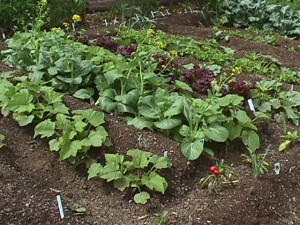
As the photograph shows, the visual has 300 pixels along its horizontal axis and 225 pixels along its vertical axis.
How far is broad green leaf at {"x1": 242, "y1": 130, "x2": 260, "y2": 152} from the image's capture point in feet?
13.4

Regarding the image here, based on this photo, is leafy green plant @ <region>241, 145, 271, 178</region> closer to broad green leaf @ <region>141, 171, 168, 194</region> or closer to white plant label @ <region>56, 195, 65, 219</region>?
broad green leaf @ <region>141, 171, 168, 194</region>

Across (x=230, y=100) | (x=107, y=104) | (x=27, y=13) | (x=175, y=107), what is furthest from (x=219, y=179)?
(x=27, y=13)

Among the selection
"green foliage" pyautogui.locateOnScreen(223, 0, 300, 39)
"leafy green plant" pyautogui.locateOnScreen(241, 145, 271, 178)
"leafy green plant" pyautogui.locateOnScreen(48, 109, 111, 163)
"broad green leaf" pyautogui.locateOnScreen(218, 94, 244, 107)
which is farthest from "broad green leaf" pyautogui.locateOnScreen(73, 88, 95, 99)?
"green foliage" pyautogui.locateOnScreen(223, 0, 300, 39)

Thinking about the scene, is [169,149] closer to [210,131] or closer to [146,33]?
[210,131]

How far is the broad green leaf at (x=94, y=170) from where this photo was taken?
361 cm

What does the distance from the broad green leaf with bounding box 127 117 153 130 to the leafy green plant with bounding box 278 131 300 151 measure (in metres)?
1.00

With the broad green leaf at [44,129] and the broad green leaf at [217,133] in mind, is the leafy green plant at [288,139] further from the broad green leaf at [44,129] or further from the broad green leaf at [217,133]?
the broad green leaf at [44,129]

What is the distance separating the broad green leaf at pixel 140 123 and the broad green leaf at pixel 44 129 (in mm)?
589

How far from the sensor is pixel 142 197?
3531 millimetres

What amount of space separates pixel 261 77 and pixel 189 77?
0.82 meters

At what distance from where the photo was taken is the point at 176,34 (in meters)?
6.82

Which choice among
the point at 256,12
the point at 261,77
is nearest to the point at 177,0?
the point at 256,12

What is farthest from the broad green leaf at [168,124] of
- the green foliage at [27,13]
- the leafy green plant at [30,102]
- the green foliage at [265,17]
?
the green foliage at [265,17]

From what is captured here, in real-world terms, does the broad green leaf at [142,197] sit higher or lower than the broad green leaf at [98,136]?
lower
